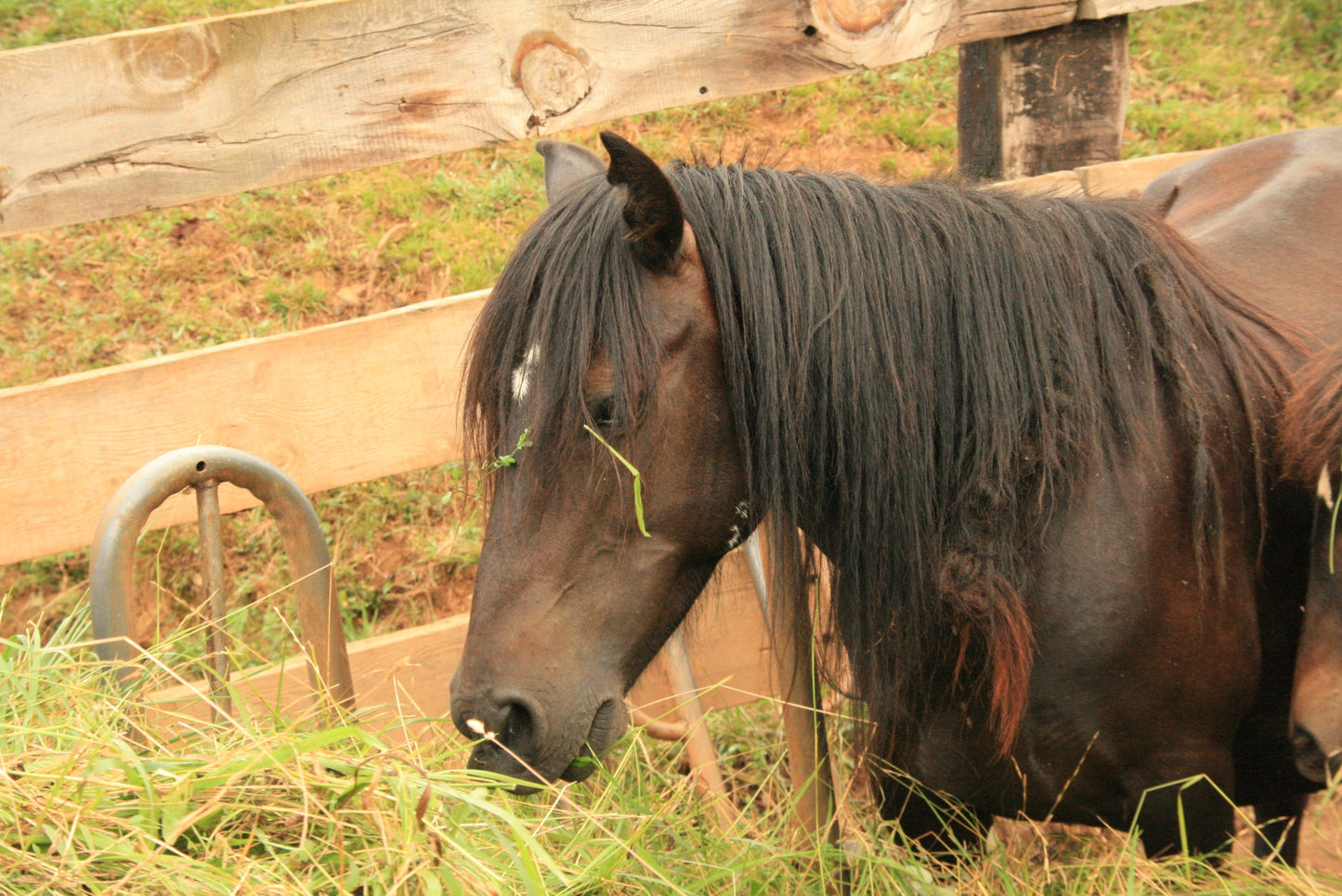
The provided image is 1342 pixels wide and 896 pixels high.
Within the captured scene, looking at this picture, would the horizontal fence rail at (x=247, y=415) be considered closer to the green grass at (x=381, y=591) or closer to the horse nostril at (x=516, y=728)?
the green grass at (x=381, y=591)

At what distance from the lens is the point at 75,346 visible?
406cm

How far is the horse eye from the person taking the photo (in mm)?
1533

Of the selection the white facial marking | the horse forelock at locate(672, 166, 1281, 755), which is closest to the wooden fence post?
the horse forelock at locate(672, 166, 1281, 755)

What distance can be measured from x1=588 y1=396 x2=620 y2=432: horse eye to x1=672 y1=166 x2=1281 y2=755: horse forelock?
205 mm

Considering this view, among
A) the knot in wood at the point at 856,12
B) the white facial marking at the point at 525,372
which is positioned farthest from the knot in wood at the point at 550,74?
the white facial marking at the point at 525,372

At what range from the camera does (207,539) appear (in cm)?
167

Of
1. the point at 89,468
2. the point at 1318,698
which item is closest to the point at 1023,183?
the point at 1318,698

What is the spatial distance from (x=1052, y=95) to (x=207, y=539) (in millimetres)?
2699

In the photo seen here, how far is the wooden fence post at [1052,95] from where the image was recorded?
304cm

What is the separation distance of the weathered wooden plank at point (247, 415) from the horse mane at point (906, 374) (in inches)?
31.3

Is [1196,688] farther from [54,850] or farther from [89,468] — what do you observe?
[89,468]

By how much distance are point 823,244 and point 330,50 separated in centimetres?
150

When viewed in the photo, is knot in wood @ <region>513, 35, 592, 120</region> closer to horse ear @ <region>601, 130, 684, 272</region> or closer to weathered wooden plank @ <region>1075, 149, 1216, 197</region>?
horse ear @ <region>601, 130, 684, 272</region>

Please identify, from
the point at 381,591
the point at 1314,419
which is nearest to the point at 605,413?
the point at 1314,419
